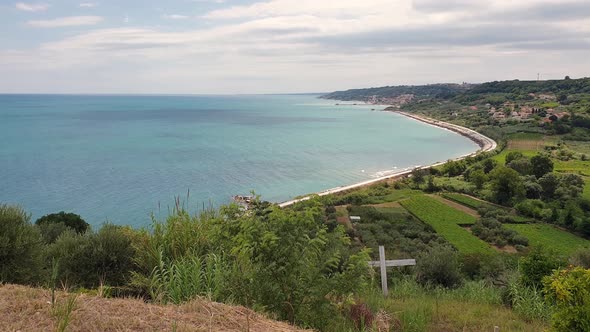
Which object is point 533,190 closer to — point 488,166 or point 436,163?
point 488,166

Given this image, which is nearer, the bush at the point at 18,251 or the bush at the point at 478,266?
the bush at the point at 18,251

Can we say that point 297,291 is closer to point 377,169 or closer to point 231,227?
point 231,227

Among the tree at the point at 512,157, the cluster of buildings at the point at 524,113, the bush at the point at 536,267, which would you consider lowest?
the tree at the point at 512,157

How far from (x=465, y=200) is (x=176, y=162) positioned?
131ft

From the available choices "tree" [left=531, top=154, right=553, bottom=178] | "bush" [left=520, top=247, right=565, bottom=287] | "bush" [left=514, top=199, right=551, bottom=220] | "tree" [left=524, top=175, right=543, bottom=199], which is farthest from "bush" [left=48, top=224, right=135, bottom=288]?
"tree" [left=531, top=154, right=553, bottom=178]

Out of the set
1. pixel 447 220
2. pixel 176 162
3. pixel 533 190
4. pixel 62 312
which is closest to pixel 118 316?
pixel 62 312

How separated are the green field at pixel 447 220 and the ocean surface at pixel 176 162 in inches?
471

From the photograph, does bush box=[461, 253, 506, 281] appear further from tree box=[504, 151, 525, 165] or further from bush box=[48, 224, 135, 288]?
tree box=[504, 151, 525, 165]

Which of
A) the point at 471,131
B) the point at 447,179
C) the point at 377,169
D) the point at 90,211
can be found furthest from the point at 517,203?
the point at 471,131

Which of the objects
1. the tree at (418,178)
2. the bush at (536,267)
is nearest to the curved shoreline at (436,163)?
the tree at (418,178)

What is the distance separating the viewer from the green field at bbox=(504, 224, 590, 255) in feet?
107

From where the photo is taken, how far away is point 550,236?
3528 cm

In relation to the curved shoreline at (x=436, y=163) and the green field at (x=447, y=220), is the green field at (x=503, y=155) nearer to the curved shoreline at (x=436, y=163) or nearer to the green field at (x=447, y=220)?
the curved shoreline at (x=436, y=163)

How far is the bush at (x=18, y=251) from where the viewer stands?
5.58m
